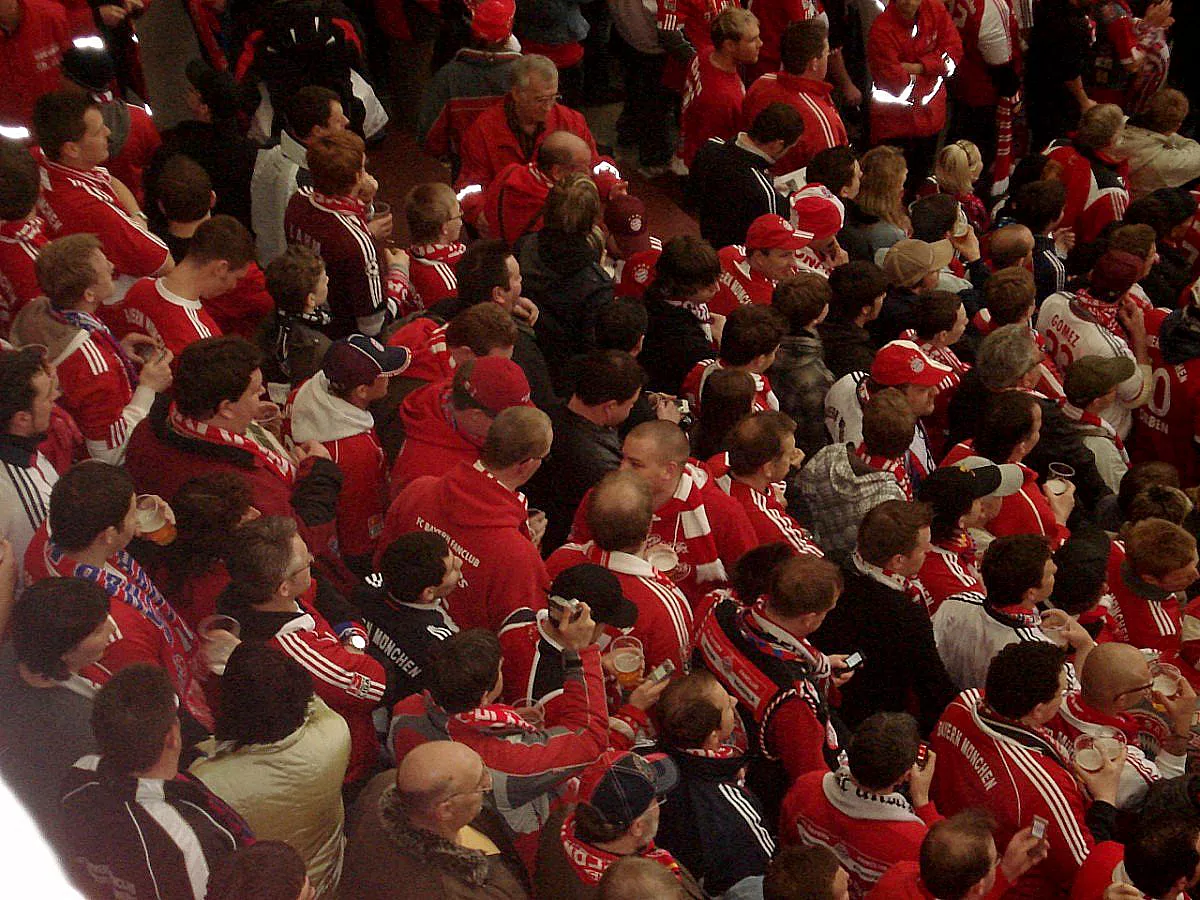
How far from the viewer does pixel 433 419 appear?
3.92m

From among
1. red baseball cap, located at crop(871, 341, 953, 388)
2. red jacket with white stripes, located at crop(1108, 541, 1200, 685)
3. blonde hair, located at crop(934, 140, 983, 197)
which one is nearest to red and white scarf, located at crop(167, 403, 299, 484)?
red baseball cap, located at crop(871, 341, 953, 388)

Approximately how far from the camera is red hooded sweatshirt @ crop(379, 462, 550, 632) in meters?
3.43

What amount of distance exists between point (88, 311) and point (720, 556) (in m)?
2.06

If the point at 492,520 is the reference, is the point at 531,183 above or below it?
above

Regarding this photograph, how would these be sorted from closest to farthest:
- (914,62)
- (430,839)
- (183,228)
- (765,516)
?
(430,839) < (765,516) < (183,228) < (914,62)

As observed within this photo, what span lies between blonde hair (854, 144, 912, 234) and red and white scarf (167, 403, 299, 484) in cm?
320

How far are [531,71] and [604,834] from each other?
3.82 m

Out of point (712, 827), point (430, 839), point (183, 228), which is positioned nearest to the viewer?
point (430, 839)

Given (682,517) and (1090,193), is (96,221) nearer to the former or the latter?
(682,517)

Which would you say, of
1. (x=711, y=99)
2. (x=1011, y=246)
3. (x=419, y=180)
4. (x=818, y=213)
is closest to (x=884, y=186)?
(x=818, y=213)

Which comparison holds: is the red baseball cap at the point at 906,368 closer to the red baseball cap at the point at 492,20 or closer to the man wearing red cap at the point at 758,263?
the man wearing red cap at the point at 758,263

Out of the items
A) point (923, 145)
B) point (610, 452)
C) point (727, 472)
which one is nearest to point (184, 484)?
point (610, 452)

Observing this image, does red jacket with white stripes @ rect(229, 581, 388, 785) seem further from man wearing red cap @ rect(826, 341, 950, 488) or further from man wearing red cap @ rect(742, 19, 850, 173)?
man wearing red cap @ rect(742, 19, 850, 173)

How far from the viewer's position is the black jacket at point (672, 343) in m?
4.88
